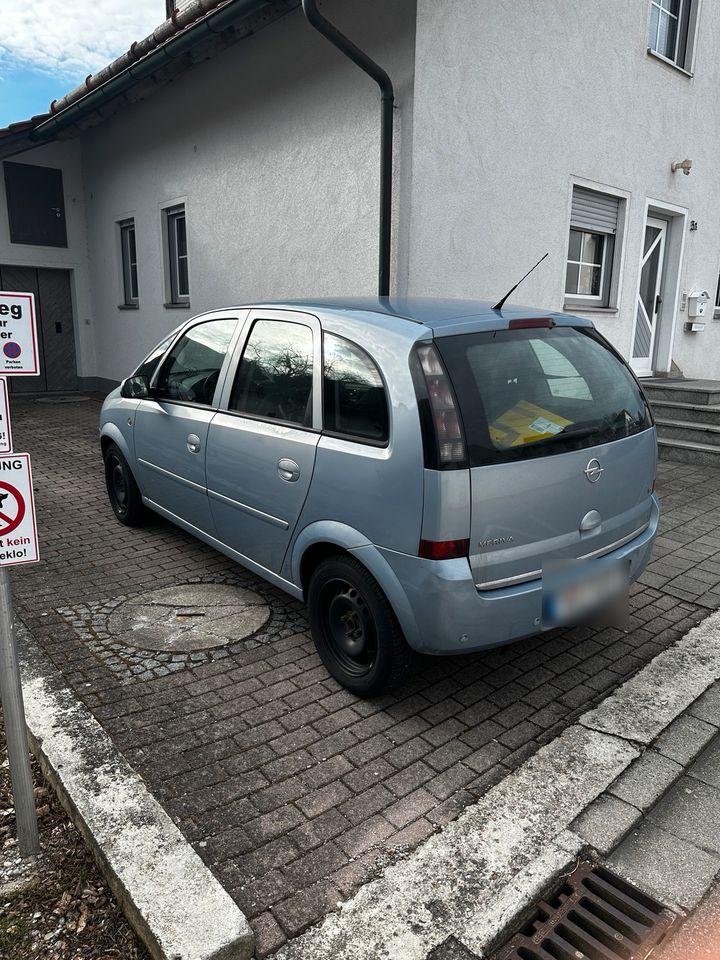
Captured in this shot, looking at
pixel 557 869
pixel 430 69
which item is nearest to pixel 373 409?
pixel 557 869

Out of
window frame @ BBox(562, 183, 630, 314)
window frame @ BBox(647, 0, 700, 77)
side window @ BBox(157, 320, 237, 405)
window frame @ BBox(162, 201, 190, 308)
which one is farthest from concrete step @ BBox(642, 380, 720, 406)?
window frame @ BBox(162, 201, 190, 308)

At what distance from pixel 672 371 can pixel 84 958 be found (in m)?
10.6

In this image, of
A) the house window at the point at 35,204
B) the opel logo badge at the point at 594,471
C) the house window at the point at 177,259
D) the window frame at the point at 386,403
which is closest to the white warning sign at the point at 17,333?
the window frame at the point at 386,403

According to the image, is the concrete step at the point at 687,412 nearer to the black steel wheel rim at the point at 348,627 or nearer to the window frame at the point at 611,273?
the window frame at the point at 611,273

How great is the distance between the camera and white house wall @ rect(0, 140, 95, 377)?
1280 centimetres

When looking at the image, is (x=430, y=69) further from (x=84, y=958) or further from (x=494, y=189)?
(x=84, y=958)

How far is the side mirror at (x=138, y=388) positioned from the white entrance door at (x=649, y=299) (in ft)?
24.6

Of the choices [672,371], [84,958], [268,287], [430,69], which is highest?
[430,69]

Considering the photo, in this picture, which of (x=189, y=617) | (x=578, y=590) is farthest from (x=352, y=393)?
(x=189, y=617)

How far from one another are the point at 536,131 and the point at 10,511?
7240 mm

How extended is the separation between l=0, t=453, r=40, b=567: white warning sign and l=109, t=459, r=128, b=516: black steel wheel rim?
3.26m

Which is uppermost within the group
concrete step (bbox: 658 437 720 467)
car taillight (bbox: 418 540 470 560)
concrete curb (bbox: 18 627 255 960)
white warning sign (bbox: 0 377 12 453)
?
white warning sign (bbox: 0 377 12 453)

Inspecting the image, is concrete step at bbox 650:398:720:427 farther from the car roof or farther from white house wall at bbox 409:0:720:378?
the car roof

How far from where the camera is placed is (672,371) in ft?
34.4
